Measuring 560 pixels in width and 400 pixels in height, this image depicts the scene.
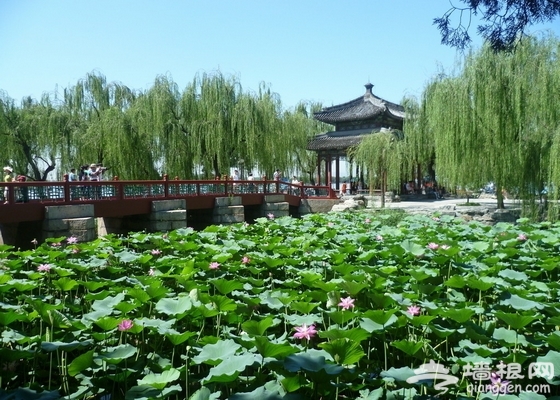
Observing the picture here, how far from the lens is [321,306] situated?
2686 mm

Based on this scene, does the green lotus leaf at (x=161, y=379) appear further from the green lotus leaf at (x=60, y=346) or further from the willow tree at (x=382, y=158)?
the willow tree at (x=382, y=158)

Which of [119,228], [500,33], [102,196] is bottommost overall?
[119,228]

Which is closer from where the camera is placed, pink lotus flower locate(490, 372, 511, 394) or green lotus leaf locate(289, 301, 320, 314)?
pink lotus flower locate(490, 372, 511, 394)

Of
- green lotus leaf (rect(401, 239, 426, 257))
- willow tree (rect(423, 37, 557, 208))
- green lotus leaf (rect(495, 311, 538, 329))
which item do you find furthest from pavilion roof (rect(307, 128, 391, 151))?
green lotus leaf (rect(495, 311, 538, 329))

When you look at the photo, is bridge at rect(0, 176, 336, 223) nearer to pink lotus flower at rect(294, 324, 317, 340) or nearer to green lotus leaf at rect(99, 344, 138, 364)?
green lotus leaf at rect(99, 344, 138, 364)

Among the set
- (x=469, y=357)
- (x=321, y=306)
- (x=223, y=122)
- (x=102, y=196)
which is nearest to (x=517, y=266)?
(x=321, y=306)

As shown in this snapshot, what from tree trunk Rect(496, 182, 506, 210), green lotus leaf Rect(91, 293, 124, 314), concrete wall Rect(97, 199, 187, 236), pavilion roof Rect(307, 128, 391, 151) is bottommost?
concrete wall Rect(97, 199, 187, 236)

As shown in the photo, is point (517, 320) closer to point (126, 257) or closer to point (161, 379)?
point (161, 379)

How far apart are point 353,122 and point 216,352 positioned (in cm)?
2020

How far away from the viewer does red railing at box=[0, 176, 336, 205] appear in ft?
28.6

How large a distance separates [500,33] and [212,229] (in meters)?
3.56

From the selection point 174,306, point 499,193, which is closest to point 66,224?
point 174,306

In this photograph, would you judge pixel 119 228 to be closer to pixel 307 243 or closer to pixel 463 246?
pixel 307 243

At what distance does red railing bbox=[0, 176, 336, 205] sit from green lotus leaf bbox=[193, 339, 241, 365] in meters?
7.78
